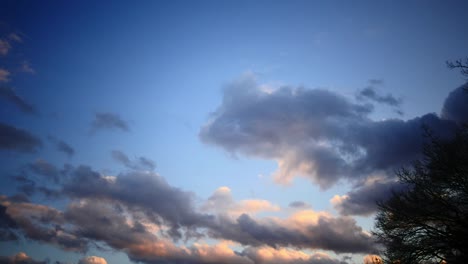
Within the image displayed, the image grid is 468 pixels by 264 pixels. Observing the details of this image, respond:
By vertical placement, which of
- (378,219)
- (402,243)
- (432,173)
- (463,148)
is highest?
(463,148)

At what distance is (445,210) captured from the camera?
12.7m

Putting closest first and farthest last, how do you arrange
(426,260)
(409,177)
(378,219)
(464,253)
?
(464,253), (426,260), (409,177), (378,219)

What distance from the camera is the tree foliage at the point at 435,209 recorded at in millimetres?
12180

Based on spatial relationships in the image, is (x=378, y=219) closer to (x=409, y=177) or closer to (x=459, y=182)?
(x=409, y=177)

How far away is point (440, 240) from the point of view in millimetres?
12492

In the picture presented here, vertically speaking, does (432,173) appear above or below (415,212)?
above

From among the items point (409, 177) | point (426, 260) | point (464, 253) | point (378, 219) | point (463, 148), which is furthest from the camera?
point (378, 219)

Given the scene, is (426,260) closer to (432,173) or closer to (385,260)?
(385,260)

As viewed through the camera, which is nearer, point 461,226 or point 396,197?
point 461,226

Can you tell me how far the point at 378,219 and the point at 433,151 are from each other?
5244 mm

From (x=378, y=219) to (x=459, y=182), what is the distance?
15.7 ft

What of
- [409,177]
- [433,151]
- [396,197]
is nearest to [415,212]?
[396,197]

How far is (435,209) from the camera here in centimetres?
1278

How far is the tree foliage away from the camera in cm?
1218
